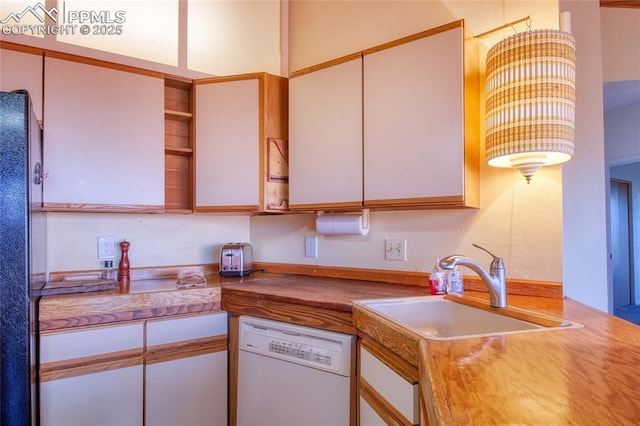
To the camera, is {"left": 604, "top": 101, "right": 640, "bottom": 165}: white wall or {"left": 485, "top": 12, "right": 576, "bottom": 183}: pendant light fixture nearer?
{"left": 485, "top": 12, "right": 576, "bottom": 183}: pendant light fixture

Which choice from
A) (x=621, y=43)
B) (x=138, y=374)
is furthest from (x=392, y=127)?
A: (x=621, y=43)

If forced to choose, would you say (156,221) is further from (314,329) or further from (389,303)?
(389,303)

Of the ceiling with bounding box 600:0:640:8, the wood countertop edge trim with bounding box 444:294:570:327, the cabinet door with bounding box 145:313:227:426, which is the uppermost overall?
the ceiling with bounding box 600:0:640:8

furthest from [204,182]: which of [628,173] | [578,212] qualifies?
[628,173]

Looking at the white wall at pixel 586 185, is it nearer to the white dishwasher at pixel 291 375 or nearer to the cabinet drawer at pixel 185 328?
the white dishwasher at pixel 291 375

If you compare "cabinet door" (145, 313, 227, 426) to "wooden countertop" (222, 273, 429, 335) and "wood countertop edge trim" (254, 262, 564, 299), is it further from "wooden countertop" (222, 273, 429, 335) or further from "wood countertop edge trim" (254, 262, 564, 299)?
"wood countertop edge trim" (254, 262, 564, 299)

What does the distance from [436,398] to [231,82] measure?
1.85 metres

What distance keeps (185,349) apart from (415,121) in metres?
1.38

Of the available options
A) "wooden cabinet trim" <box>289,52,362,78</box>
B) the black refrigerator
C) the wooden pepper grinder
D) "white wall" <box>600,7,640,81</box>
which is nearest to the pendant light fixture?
"wooden cabinet trim" <box>289,52,362,78</box>

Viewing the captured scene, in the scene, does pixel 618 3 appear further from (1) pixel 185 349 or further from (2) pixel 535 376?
(1) pixel 185 349

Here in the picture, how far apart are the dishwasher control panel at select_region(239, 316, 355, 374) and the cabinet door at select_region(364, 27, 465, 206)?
594 millimetres

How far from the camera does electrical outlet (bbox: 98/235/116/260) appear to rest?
211 centimetres

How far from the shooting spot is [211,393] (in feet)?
5.98

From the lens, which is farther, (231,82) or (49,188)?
(231,82)
